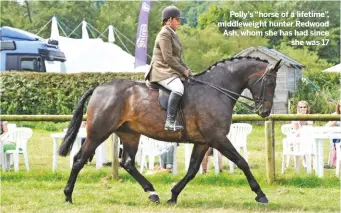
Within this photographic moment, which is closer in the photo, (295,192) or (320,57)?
(295,192)

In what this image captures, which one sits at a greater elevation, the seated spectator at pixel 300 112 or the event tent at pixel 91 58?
the event tent at pixel 91 58

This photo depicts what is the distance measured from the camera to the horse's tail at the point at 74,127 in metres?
8.59

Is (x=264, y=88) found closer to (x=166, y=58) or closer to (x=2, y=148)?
(x=166, y=58)

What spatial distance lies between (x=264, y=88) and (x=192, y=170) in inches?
53.8

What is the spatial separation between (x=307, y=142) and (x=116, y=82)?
4377 millimetres

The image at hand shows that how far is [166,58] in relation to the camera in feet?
26.0

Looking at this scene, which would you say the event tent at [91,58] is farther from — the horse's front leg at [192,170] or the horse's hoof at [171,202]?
the horse's hoof at [171,202]

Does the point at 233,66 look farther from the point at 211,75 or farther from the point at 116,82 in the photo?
the point at 116,82

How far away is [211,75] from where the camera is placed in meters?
8.30

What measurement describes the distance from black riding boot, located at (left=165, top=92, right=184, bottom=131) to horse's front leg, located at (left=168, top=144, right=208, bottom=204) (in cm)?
55

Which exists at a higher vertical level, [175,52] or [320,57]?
[320,57]

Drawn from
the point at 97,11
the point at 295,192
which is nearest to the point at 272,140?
the point at 295,192

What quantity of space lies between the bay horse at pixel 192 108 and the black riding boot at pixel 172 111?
0.53 feet

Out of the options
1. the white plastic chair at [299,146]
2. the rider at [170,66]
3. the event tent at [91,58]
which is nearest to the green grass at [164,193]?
the white plastic chair at [299,146]
